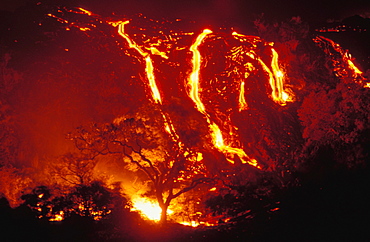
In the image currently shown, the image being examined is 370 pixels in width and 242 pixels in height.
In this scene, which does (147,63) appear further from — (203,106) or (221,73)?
(203,106)

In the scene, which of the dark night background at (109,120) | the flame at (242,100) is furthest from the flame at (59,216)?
the flame at (242,100)

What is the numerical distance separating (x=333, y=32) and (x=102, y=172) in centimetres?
2565

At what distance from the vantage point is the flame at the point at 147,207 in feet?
51.9

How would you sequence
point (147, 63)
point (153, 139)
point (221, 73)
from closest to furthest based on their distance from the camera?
point (153, 139)
point (221, 73)
point (147, 63)

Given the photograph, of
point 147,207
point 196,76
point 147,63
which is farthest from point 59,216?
point 147,63

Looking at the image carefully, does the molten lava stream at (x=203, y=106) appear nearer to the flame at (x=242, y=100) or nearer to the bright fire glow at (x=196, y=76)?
the bright fire glow at (x=196, y=76)

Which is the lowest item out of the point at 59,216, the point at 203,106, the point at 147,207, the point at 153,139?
the point at 59,216

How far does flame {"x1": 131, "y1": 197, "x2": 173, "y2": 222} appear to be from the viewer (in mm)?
15805

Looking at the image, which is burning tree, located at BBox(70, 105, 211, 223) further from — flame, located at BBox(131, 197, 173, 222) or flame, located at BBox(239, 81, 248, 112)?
flame, located at BBox(239, 81, 248, 112)

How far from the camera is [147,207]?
656 inches

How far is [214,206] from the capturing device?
16.7 metres

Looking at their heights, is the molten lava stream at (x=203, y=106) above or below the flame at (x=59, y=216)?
above

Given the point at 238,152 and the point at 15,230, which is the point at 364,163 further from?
the point at 15,230

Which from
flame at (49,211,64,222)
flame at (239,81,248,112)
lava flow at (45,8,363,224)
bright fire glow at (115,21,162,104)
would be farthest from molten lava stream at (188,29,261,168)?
flame at (49,211,64,222)
